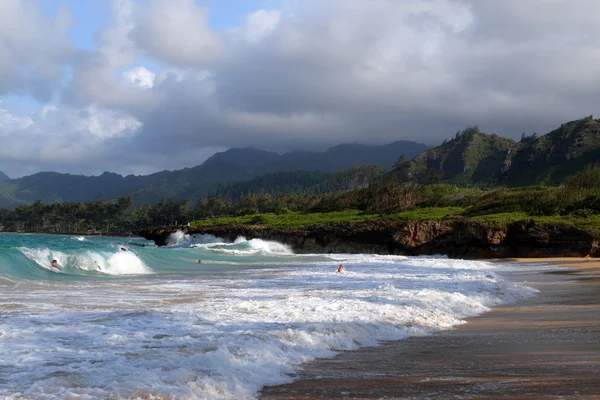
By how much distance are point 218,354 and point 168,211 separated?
506ft

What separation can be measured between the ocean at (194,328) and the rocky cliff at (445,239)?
25.7m

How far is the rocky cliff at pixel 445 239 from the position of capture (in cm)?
4244

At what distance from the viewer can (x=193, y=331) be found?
31.3 ft

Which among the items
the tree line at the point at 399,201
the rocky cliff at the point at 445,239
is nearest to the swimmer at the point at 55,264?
the rocky cliff at the point at 445,239

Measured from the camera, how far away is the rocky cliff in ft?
139

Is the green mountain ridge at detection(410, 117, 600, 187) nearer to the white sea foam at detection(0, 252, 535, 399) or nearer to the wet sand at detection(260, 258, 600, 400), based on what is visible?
the white sea foam at detection(0, 252, 535, 399)

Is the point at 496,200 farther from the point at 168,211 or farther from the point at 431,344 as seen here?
the point at 168,211

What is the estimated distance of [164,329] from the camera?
31.7 ft

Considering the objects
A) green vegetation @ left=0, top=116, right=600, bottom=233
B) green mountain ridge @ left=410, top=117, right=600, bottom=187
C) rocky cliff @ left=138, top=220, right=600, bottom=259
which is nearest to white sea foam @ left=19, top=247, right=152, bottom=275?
rocky cliff @ left=138, top=220, right=600, bottom=259

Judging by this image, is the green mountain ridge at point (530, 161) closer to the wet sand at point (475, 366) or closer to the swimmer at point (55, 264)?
the swimmer at point (55, 264)

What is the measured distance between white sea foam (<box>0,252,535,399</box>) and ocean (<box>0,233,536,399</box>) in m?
0.02

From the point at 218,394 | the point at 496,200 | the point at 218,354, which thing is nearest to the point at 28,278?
the point at 218,354

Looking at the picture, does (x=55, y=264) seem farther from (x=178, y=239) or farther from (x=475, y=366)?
(x=178, y=239)

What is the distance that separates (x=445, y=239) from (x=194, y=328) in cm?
3978
